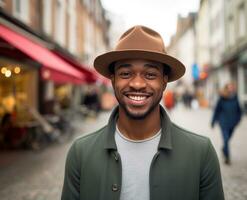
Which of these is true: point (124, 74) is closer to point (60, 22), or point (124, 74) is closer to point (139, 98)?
point (139, 98)

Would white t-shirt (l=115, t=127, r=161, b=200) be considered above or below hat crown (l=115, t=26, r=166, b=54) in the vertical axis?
below

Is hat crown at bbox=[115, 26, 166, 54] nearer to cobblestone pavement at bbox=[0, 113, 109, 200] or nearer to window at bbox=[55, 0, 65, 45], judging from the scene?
cobblestone pavement at bbox=[0, 113, 109, 200]

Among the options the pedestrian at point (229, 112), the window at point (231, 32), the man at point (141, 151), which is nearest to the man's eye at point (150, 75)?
the man at point (141, 151)

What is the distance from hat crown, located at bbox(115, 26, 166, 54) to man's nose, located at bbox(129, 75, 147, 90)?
0.15 meters

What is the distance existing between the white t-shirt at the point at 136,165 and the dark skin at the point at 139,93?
5 centimetres

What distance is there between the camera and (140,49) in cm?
198

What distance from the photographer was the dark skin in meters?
1.99

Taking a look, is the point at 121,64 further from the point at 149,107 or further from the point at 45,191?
the point at 45,191

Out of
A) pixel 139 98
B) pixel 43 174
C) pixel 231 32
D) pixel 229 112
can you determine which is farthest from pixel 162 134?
pixel 231 32

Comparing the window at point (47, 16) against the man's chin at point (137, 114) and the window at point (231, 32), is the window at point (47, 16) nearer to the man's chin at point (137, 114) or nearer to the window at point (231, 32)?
the man's chin at point (137, 114)

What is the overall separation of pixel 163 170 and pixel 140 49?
0.61 metres

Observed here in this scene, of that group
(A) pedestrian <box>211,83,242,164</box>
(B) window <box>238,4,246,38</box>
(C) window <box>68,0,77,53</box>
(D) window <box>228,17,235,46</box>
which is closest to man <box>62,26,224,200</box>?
(A) pedestrian <box>211,83,242,164</box>

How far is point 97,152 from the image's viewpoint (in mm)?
2041

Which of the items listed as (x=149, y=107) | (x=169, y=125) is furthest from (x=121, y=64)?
(x=169, y=125)
